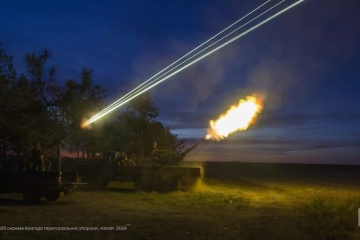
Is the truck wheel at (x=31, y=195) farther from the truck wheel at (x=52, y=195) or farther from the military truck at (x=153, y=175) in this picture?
the military truck at (x=153, y=175)

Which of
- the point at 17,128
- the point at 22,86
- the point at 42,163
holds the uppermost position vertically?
the point at 22,86

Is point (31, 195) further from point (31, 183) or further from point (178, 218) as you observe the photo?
point (178, 218)

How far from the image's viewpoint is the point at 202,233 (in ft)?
37.4

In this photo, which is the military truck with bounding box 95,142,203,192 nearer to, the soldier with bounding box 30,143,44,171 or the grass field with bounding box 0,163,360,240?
the grass field with bounding box 0,163,360,240

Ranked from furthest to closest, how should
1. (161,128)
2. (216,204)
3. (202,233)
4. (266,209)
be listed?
1. (161,128)
2. (216,204)
3. (266,209)
4. (202,233)

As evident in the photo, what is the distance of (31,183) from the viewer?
18.0 m

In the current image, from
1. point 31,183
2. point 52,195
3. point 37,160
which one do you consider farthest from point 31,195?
point 37,160

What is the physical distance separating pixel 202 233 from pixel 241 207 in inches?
230

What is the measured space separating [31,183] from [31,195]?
46cm

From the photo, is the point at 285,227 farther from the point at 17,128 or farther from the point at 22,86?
the point at 22,86

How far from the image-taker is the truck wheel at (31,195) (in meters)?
17.8

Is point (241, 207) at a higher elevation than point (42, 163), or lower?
lower

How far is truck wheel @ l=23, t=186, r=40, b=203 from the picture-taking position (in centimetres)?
1784

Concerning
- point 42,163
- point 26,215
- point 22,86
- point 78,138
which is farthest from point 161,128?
point 26,215
